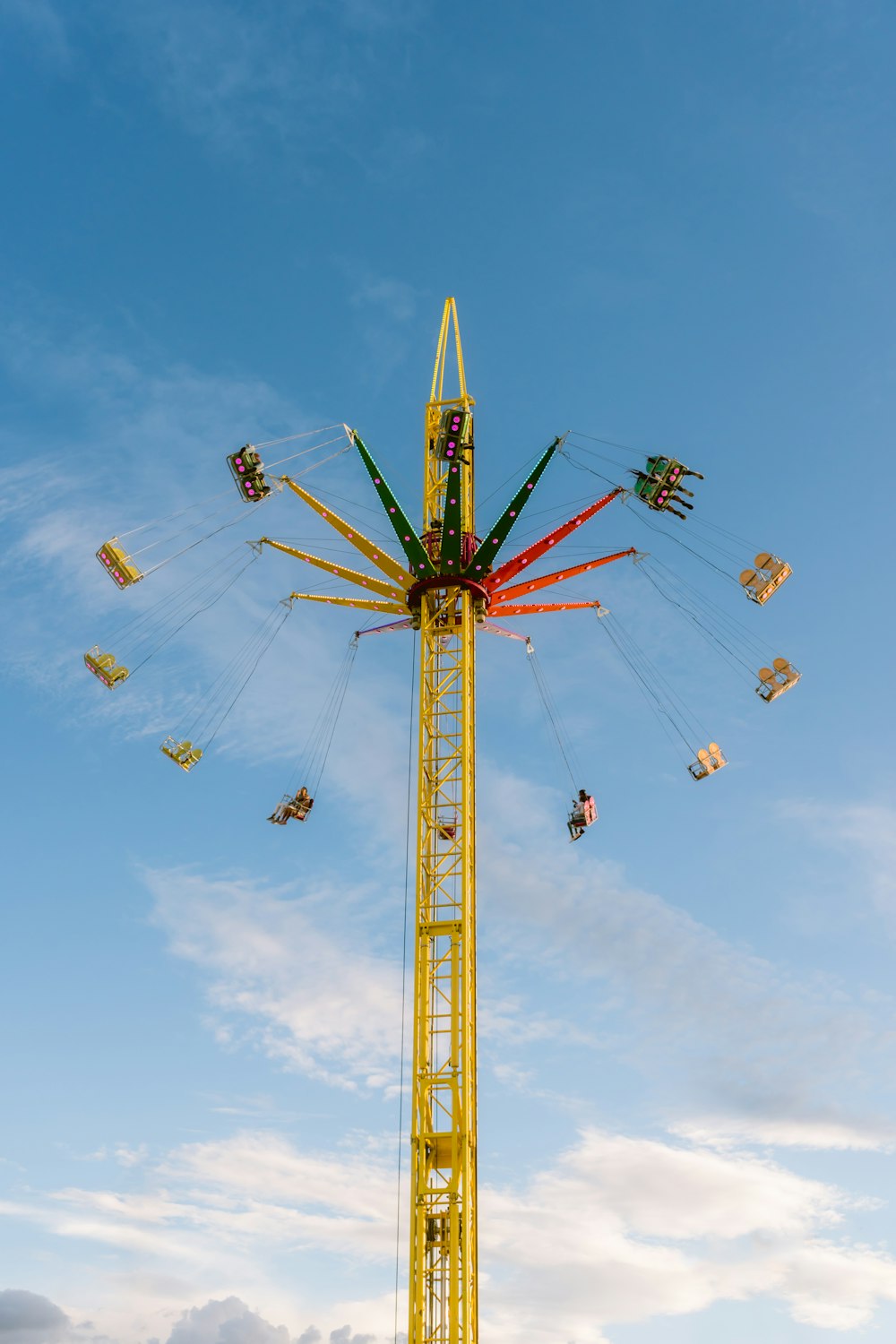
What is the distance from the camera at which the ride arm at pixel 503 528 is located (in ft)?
180

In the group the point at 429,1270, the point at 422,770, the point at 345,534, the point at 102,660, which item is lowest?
the point at 429,1270

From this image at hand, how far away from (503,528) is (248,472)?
407 inches

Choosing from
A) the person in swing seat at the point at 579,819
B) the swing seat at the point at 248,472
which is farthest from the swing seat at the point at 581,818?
the swing seat at the point at 248,472

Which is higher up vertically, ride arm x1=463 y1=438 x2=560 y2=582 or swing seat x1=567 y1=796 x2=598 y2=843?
ride arm x1=463 y1=438 x2=560 y2=582

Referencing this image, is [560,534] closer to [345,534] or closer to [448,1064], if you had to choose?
[345,534]

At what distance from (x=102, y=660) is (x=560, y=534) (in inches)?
749

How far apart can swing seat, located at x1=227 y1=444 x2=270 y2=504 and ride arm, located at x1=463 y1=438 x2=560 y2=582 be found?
29.3 ft

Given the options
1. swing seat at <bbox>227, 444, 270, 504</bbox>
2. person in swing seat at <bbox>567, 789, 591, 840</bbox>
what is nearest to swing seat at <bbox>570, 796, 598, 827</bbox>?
person in swing seat at <bbox>567, 789, 591, 840</bbox>

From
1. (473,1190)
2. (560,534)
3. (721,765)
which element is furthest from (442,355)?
(473,1190)

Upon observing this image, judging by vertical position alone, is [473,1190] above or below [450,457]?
below

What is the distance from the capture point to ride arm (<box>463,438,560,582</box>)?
54.9m

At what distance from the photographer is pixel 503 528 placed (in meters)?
55.1

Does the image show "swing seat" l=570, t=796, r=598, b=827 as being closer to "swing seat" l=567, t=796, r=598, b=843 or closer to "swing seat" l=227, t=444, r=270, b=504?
"swing seat" l=567, t=796, r=598, b=843

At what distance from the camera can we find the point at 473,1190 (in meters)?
48.2
